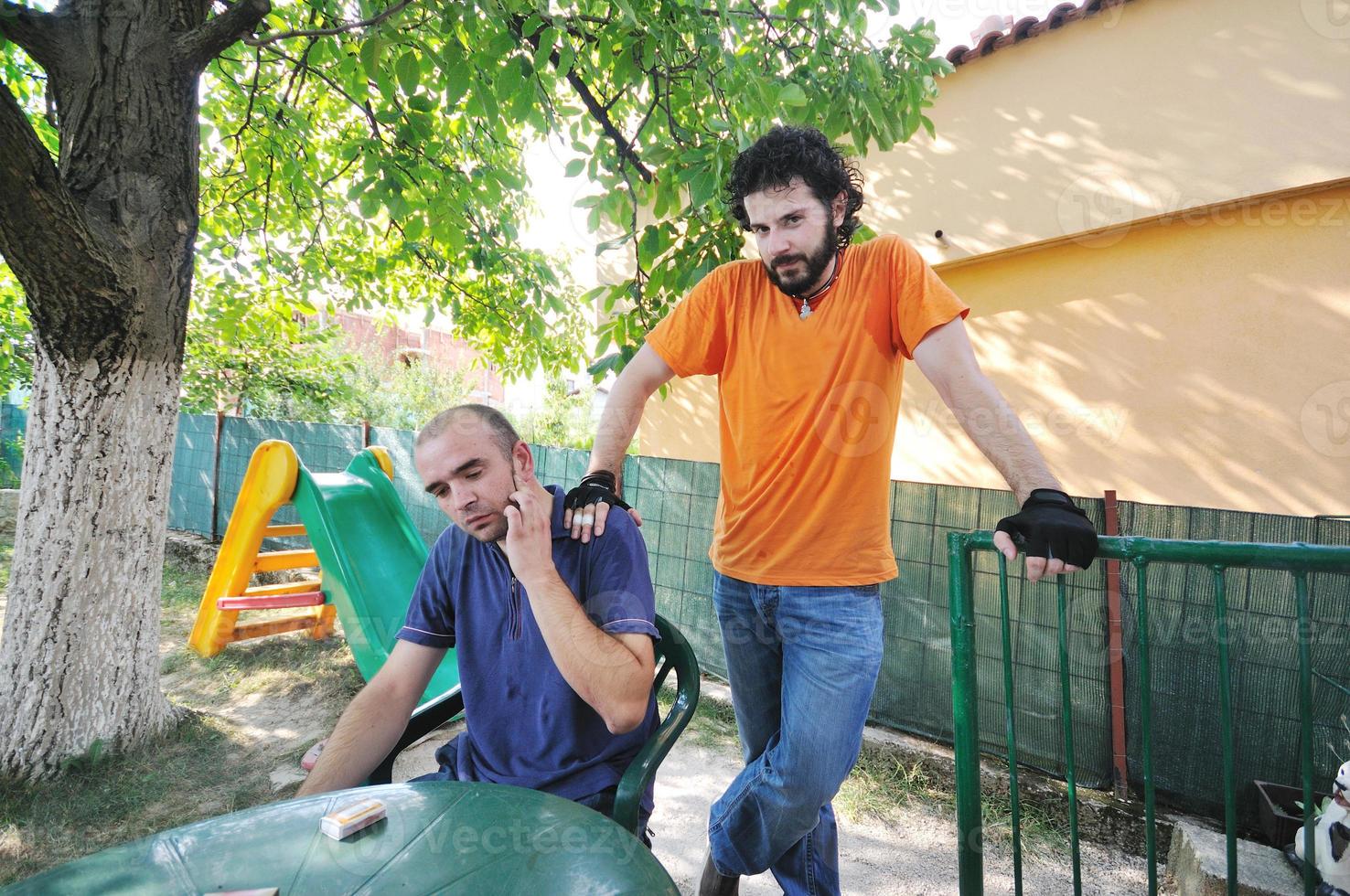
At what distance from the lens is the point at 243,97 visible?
192 inches

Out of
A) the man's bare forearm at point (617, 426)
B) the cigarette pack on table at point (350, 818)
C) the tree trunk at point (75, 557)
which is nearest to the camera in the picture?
the cigarette pack on table at point (350, 818)

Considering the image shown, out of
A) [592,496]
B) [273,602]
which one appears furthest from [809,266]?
[273,602]

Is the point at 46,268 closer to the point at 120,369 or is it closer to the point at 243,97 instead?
the point at 120,369

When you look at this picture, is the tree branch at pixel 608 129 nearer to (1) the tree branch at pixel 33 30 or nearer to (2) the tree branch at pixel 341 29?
(2) the tree branch at pixel 341 29

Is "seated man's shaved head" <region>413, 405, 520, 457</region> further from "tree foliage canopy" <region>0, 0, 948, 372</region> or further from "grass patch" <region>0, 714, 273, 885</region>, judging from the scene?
"grass patch" <region>0, 714, 273, 885</region>

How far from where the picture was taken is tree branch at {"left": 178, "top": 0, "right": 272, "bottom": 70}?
2707 mm

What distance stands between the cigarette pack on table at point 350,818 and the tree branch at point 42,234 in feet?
8.90

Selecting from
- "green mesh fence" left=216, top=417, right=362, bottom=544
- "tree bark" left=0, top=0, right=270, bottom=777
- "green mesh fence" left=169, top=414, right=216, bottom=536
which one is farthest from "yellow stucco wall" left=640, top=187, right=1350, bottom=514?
"green mesh fence" left=169, top=414, right=216, bottom=536

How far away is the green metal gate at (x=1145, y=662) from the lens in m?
1.23

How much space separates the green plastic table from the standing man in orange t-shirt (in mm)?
671

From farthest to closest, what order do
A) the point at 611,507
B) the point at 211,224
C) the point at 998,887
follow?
the point at 211,224, the point at 998,887, the point at 611,507

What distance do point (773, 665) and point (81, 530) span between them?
9.99ft

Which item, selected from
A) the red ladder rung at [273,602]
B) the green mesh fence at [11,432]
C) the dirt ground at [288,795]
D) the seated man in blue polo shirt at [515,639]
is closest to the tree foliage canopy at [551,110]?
the seated man in blue polo shirt at [515,639]

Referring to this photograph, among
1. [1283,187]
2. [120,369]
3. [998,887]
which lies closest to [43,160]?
[120,369]
